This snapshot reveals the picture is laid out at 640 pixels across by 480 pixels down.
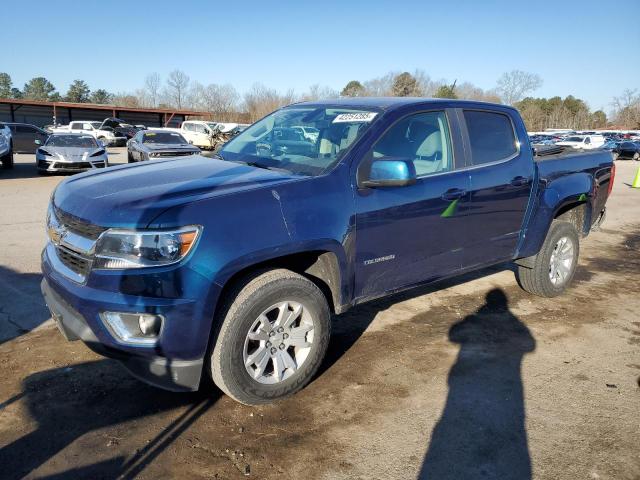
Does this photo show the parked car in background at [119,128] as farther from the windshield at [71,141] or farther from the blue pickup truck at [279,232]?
the blue pickup truck at [279,232]

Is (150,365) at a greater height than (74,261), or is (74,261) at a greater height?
(74,261)

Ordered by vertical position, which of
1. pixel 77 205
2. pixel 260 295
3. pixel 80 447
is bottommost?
pixel 80 447

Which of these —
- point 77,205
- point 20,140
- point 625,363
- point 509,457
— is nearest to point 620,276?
point 625,363

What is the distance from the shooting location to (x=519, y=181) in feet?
14.9

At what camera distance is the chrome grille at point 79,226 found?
2.84 m

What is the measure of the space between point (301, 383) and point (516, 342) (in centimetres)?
207

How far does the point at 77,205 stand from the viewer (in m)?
3.05

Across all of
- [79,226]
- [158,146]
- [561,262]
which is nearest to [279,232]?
[79,226]

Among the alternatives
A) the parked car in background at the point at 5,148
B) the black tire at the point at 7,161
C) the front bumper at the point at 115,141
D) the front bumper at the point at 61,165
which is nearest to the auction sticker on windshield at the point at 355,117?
the front bumper at the point at 61,165

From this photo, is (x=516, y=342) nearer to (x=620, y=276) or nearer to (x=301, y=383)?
(x=301, y=383)

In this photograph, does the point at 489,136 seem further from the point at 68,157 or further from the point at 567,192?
the point at 68,157

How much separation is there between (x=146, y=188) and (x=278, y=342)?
127cm

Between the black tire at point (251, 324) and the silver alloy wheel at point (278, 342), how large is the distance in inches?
1.2

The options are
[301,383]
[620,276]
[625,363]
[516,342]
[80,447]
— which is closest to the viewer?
[80,447]
